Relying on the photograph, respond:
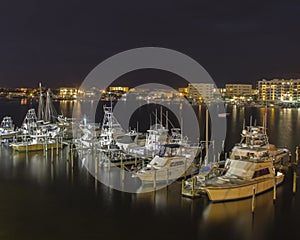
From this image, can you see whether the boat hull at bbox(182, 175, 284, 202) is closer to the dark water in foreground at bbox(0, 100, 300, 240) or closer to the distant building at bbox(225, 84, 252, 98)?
the dark water in foreground at bbox(0, 100, 300, 240)

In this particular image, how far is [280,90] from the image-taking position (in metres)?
108

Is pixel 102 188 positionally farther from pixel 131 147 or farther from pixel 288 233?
pixel 288 233

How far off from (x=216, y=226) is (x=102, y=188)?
5049 mm

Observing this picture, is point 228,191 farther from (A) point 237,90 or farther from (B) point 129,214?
(A) point 237,90

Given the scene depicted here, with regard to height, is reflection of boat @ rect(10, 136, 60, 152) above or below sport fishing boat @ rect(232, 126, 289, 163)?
below

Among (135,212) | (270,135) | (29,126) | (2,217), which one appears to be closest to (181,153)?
(135,212)

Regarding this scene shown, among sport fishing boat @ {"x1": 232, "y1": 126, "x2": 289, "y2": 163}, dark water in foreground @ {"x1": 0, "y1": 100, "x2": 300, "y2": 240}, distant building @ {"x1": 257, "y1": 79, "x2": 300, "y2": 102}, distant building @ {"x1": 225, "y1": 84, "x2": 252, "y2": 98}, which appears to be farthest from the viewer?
distant building @ {"x1": 225, "y1": 84, "x2": 252, "y2": 98}

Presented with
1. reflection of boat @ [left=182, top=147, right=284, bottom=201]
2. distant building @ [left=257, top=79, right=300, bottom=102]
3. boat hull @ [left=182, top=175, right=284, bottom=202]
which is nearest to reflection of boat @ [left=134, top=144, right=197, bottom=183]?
reflection of boat @ [left=182, top=147, right=284, bottom=201]

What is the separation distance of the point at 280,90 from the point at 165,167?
102 metres

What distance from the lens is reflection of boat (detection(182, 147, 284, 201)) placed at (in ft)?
38.2

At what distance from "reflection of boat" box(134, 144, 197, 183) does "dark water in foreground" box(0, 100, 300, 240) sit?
1.79ft

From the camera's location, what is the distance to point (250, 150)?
14.0 metres

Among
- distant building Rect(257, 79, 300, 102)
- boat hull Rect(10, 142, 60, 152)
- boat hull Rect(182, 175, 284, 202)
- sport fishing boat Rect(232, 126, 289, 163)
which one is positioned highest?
distant building Rect(257, 79, 300, 102)

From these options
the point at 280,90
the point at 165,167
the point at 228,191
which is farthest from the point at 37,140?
the point at 280,90
